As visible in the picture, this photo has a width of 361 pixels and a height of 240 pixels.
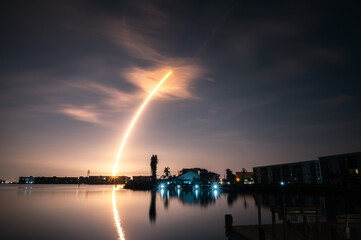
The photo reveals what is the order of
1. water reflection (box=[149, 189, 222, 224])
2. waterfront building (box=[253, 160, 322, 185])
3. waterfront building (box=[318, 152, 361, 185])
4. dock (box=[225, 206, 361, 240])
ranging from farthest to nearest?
waterfront building (box=[253, 160, 322, 185]) < waterfront building (box=[318, 152, 361, 185]) < water reflection (box=[149, 189, 222, 224]) < dock (box=[225, 206, 361, 240])

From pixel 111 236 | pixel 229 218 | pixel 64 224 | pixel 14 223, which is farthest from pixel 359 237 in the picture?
pixel 14 223

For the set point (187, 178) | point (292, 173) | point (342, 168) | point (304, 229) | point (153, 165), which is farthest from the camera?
point (153, 165)

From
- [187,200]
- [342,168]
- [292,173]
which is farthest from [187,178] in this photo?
[187,200]

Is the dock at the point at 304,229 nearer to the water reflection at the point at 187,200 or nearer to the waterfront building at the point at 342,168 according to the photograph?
the water reflection at the point at 187,200

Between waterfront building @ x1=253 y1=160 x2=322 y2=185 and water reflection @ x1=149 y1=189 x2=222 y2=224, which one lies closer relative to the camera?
water reflection @ x1=149 y1=189 x2=222 y2=224

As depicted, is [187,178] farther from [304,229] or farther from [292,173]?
[304,229]

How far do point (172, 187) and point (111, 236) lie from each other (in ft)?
464

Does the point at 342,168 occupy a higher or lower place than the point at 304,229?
higher

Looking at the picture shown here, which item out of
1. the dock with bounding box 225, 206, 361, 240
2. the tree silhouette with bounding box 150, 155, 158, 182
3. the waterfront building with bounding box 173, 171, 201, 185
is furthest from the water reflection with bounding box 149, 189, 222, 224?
the tree silhouette with bounding box 150, 155, 158, 182

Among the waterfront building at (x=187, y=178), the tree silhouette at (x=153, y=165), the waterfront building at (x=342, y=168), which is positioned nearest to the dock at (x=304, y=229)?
the waterfront building at (x=342, y=168)

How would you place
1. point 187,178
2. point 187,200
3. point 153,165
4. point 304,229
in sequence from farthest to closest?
point 153,165 → point 187,178 → point 187,200 → point 304,229

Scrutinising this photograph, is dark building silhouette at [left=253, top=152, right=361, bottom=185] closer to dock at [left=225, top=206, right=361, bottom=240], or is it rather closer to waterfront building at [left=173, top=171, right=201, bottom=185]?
waterfront building at [left=173, top=171, right=201, bottom=185]

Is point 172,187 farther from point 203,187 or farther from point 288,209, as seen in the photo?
point 288,209

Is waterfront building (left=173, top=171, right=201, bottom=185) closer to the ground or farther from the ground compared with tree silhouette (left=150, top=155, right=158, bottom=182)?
closer to the ground
